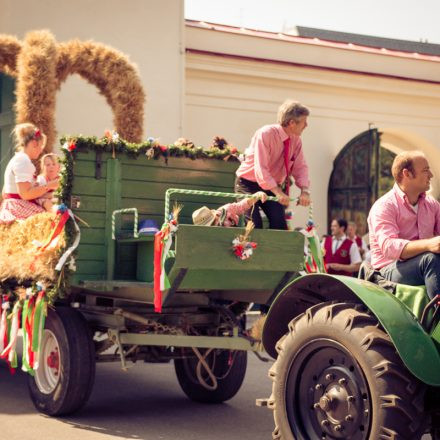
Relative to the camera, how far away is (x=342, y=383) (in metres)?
4.69

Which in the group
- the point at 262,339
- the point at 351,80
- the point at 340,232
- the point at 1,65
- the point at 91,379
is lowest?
the point at 91,379

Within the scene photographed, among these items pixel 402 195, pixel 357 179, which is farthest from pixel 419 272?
pixel 357 179

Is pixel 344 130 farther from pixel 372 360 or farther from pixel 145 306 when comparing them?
pixel 372 360

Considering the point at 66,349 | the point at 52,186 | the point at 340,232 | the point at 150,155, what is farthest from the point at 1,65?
the point at 340,232

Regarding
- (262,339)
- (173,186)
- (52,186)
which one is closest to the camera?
(262,339)

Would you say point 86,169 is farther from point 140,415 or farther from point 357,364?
point 357,364

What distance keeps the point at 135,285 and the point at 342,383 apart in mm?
2144

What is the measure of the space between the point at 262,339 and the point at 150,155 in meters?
2.11

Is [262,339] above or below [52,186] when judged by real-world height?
below

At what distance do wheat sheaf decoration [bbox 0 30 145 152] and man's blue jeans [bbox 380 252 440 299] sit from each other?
203 inches

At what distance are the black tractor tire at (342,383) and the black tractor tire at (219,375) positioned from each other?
2.25 metres

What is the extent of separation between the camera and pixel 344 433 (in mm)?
4656

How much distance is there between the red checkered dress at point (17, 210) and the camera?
762cm

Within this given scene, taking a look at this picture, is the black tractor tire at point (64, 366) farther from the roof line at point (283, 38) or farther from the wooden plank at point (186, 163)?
the roof line at point (283, 38)
